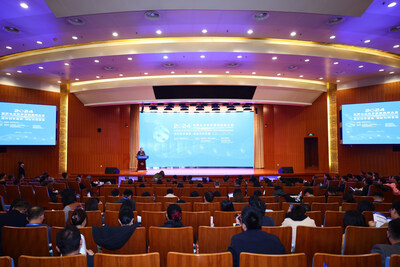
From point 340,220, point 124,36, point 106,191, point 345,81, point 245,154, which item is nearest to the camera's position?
point 340,220

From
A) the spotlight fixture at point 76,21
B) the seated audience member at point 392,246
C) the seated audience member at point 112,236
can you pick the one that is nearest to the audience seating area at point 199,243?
the seated audience member at point 112,236

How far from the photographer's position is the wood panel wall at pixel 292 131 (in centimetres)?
1427

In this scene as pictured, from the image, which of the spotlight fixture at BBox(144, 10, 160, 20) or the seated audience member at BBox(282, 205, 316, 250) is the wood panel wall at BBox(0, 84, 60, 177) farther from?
the seated audience member at BBox(282, 205, 316, 250)

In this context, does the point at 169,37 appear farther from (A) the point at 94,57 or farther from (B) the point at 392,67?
(B) the point at 392,67

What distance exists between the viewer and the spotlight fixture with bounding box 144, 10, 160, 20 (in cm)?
681

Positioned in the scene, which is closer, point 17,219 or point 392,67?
point 17,219

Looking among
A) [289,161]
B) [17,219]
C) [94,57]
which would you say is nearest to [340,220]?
[17,219]

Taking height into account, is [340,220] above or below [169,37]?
below

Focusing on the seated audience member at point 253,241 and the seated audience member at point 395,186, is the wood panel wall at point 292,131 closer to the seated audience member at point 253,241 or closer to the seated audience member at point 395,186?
the seated audience member at point 395,186

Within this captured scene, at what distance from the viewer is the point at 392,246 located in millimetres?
2211

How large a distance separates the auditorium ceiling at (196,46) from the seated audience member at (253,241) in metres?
5.57

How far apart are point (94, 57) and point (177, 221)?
27.5 ft

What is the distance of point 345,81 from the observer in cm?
1325

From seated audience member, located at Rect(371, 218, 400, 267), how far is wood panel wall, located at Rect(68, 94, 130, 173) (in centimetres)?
1460
